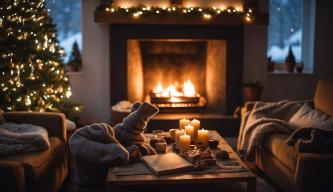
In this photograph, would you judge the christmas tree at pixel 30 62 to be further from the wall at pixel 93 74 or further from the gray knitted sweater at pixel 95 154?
the gray knitted sweater at pixel 95 154

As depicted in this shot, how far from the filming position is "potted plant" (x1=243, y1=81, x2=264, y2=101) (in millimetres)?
5277

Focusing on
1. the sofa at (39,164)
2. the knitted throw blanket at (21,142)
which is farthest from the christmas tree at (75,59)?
the knitted throw blanket at (21,142)

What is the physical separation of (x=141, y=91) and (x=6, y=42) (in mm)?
2025

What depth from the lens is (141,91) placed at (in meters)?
5.62

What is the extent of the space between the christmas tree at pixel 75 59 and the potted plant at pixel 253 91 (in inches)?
78.2

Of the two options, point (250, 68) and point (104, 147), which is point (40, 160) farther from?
point (250, 68)

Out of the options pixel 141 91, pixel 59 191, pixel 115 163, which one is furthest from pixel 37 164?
pixel 141 91

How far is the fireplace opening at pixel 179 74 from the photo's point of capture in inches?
210

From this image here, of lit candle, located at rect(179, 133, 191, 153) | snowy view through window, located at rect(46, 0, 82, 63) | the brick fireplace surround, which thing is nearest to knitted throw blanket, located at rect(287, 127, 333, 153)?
lit candle, located at rect(179, 133, 191, 153)

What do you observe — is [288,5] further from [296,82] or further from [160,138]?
[160,138]

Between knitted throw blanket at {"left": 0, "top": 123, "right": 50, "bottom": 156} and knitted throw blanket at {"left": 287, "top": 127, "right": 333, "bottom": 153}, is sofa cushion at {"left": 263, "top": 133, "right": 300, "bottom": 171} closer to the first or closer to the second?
knitted throw blanket at {"left": 287, "top": 127, "right": 333, "bottom": 153}

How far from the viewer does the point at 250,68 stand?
218 inches

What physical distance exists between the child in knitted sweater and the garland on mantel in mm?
1976

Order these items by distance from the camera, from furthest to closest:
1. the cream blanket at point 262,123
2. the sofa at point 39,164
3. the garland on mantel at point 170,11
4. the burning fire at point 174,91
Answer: the burning fire at point 174,91 < the garland on mantel at point 170,11 < the cream blanket at point 262,123 < the sofa at point 39,164
